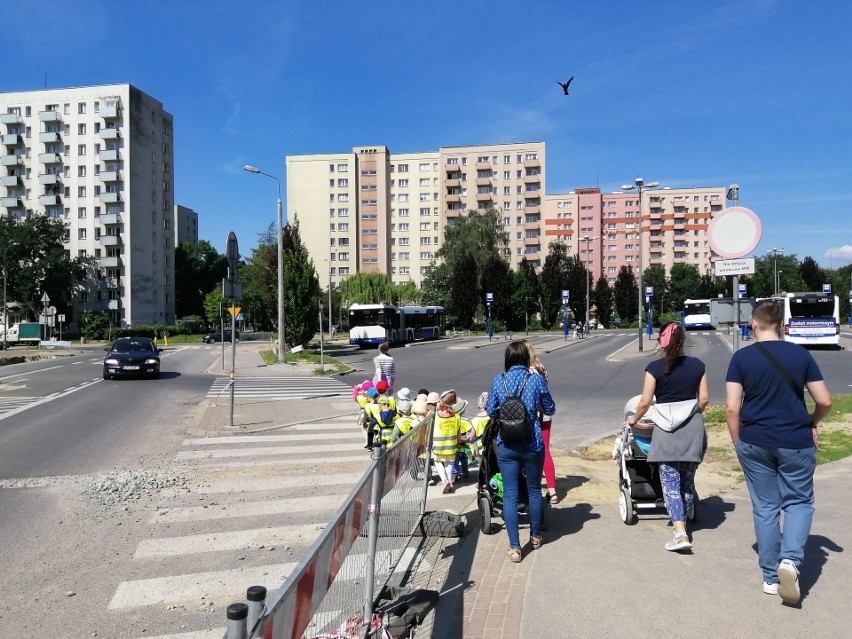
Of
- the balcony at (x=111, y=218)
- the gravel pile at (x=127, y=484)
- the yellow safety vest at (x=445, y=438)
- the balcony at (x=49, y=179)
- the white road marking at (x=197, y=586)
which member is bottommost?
the gravel pile at (x=127, y=484)

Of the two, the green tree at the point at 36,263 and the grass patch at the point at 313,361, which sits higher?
the green tree at the point at 36,263

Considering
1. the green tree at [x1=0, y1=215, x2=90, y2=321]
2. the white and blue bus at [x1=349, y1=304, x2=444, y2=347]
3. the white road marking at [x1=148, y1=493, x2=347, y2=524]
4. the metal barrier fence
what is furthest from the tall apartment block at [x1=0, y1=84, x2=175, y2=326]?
the metal barrier fence

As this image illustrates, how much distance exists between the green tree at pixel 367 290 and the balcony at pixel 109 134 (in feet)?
100

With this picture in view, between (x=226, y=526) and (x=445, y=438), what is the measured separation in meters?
2.44

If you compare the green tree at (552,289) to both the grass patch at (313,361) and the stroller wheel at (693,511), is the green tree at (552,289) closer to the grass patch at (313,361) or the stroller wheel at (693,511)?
the grass patch at (313,361)

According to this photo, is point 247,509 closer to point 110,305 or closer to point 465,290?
point 465,290

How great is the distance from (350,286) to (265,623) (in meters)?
80.3

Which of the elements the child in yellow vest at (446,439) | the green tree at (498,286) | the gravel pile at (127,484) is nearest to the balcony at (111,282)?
the green tree at (498,286)

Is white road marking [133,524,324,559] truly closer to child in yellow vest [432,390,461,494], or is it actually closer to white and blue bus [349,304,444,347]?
child in yellow vest [432,390,461,494]

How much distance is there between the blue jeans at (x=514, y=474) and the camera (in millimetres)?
4965

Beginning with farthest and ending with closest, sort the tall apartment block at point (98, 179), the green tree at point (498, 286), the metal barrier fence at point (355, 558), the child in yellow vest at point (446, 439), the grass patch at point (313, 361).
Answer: the tall apartment block at point (98, 179) → the green tree at point (498, 286) → the grass patch at point (313, 361) → the child in yellow vest at point (446, 439) → the metal barrier fence at point (355, 558)

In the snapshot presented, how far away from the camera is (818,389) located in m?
4.10

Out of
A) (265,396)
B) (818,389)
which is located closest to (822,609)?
(818,389)

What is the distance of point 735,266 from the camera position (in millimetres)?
7402
